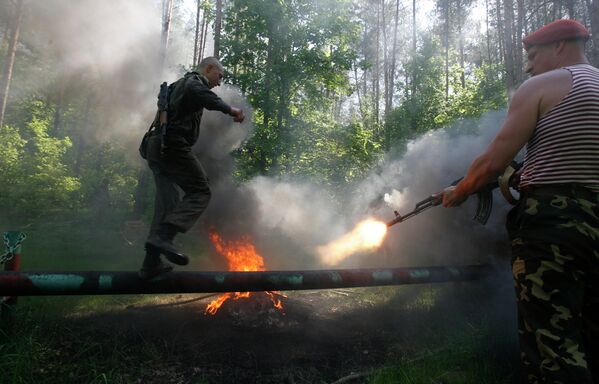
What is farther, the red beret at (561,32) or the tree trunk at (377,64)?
the tree trunk at (377,64)

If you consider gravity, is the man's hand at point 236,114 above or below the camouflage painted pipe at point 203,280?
above

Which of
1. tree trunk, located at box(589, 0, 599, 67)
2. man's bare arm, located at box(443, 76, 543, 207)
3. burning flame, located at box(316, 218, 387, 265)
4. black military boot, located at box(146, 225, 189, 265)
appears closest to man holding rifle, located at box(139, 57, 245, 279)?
black military boot, located at box(146, 225, 189, 265)

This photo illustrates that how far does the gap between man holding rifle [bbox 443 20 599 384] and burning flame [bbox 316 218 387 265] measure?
134 inches

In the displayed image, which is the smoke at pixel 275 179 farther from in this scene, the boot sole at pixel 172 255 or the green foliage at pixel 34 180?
the boot sole at pixel 172 255

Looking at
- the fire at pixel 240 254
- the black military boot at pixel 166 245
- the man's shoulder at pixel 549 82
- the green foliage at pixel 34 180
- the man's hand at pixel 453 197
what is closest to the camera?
the man's shoulder at pixel 549 82

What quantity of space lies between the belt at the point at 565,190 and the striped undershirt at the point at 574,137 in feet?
0.06

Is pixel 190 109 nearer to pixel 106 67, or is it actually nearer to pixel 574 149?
pixel 574 149

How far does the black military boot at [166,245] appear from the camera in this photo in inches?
126

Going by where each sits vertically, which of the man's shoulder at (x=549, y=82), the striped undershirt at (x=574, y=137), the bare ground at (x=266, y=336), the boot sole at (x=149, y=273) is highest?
the man's shoulder at (x=549, y=82)

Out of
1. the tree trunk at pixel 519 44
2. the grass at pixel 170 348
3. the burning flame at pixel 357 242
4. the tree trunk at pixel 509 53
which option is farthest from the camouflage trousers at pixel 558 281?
the tree trunk at pixel 519 44

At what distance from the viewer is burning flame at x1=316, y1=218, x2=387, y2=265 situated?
6566mm

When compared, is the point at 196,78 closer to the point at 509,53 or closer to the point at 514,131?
the point at 514,131

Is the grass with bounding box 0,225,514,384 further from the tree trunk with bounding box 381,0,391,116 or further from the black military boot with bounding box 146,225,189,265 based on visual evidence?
the tree trunk with bounding box 381,0,391,116

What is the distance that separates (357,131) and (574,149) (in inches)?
622
